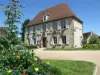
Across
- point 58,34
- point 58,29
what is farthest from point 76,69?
point 58,29

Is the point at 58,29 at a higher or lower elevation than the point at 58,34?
higher

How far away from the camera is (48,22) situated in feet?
104

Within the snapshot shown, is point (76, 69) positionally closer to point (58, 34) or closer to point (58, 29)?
point (58, 34)

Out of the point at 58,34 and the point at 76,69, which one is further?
the point at 58,34

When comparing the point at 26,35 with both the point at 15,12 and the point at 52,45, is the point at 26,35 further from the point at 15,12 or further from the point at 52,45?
the point at 15,12

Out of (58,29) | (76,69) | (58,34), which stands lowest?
(76,69)

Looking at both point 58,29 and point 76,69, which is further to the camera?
point 58,29

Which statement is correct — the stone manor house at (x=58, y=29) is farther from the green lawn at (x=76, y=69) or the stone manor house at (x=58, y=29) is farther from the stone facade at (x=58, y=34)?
the green lawn at (x=76, y=69)

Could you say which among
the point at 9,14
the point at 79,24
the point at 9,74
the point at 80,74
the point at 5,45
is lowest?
the point at 80,74

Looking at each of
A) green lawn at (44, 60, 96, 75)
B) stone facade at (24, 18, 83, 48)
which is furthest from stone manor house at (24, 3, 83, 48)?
green lawn at (44, 60, 96, 75)

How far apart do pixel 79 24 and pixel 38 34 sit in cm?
856

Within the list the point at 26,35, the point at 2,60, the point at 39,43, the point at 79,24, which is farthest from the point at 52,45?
the point at 2,60

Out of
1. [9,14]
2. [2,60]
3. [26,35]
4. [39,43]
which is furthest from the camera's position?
[26,35]

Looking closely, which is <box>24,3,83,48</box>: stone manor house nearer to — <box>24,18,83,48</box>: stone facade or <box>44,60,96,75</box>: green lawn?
<box>24,18,83,48</box>: stone facade
